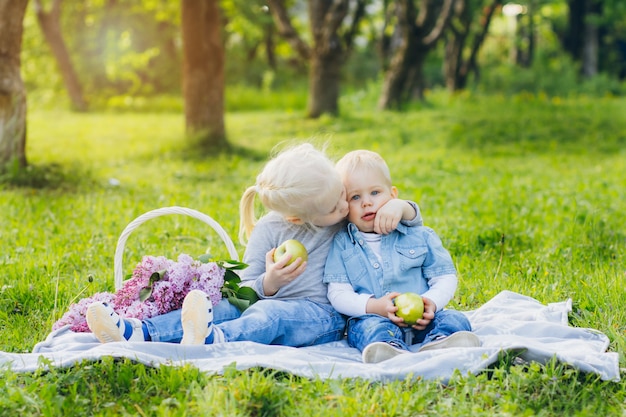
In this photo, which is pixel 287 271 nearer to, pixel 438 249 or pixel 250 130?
pixel 438 249

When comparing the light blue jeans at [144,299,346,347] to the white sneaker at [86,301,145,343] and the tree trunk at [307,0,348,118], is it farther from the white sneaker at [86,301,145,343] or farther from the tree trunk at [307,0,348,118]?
the tree trunk at [307,0,348,118]

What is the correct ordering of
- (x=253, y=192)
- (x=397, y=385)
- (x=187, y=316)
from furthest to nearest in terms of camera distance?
(x=253, y=192)
(x=187, y=316)
(x=397, y=385)

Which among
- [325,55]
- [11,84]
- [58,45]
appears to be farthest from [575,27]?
[11,84]

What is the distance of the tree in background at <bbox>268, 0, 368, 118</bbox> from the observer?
13.2 metres

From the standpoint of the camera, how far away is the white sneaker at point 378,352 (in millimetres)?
3174


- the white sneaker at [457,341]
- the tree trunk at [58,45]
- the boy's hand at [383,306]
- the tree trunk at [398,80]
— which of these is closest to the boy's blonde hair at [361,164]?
the boy's hand at [383,306]

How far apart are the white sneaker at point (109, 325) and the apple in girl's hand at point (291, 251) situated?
0.69 m

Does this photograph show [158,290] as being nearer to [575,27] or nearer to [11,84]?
[11,84]

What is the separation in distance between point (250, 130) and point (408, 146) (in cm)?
353

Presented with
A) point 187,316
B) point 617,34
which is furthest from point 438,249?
point 617,34

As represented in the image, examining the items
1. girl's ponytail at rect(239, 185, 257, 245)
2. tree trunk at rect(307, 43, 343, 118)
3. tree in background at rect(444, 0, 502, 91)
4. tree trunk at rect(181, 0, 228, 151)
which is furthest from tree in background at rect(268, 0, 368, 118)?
girl's ponytail at rect(239, 185, 257, 245)

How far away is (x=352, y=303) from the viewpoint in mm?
3467

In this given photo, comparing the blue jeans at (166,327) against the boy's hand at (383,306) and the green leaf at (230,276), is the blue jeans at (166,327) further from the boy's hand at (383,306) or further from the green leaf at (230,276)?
the boy's hand at (383,306)

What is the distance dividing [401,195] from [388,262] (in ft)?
11.3
